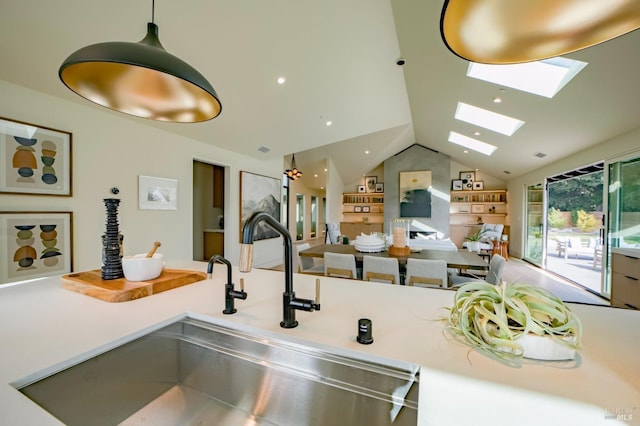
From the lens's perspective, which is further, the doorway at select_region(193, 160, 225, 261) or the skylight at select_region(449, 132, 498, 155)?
the skylight at select_region(449, 132, 498, 155)

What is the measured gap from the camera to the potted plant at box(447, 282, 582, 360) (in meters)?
0.69

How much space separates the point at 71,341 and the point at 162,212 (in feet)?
10.3

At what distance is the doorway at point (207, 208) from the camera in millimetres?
5398

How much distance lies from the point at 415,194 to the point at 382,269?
22.8 ft

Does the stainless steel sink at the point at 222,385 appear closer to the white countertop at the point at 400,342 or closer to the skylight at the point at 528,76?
the white countertop at the point at 400,342

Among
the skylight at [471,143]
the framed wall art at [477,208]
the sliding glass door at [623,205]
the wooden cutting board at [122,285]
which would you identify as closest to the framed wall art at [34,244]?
the wooden cutting board at [122,285]

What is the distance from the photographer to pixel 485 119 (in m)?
5.07

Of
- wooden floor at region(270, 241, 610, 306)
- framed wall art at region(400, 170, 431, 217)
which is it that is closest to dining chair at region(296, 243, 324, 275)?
wooden floor at region(270, 241, 610, 306)

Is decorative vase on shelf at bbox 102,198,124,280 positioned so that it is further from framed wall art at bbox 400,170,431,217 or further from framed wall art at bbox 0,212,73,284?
framed wall art at bbox 400,170,431,217

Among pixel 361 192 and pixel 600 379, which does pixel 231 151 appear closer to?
pixel 600 379

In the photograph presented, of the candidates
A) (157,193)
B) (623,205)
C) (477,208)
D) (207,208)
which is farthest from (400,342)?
(477,208)

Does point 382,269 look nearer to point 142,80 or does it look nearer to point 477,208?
point 142,80

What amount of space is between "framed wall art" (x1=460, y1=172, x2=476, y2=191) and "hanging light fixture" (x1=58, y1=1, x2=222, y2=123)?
9.36 m

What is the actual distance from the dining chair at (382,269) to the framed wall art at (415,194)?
267 inches
